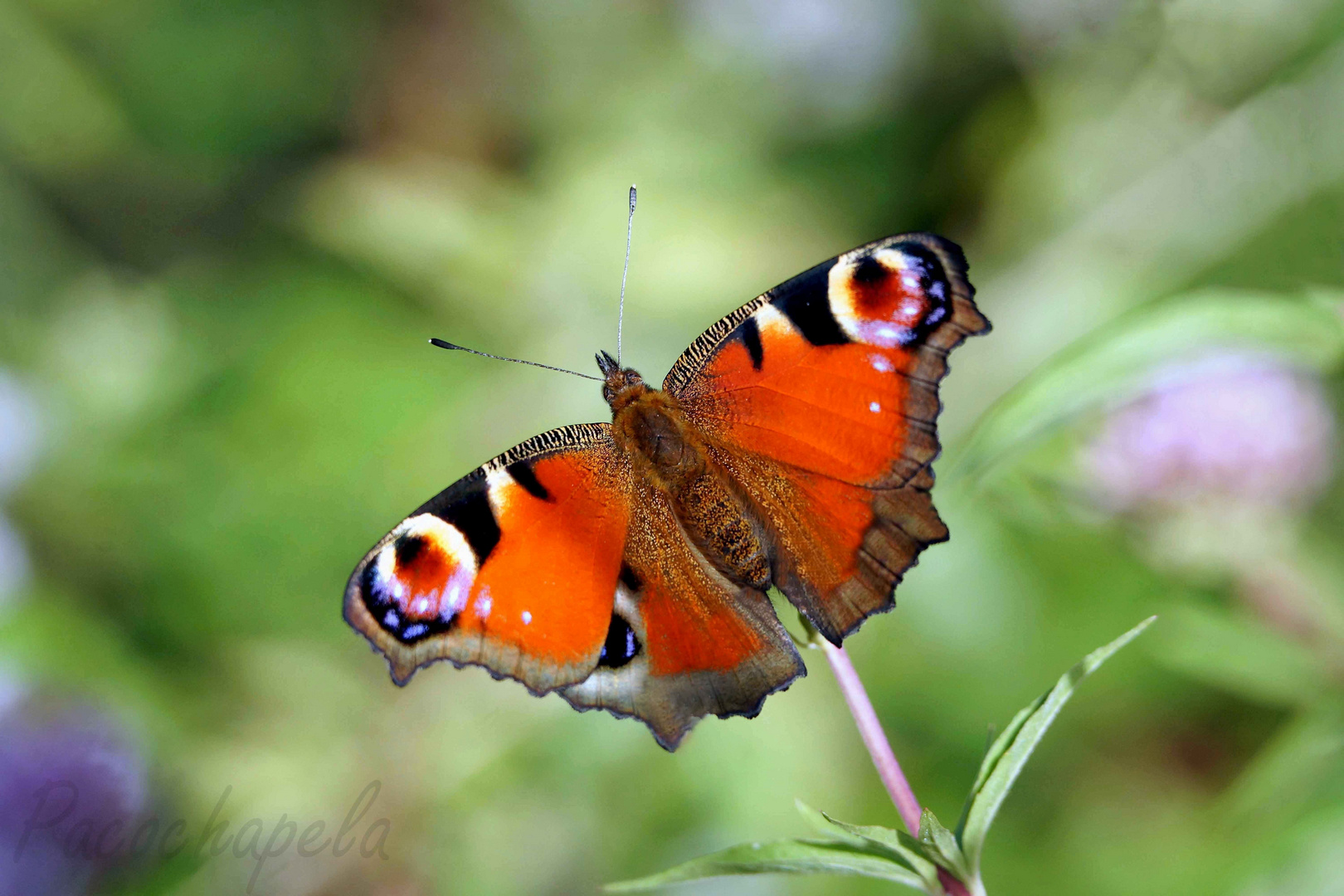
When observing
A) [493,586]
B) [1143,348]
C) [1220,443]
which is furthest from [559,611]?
[1220,443]

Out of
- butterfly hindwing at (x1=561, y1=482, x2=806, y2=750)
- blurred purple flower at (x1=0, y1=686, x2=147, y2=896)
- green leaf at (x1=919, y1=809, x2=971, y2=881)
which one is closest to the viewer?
green leaf at (x1=919, y1=809, x2=971, y2=881)

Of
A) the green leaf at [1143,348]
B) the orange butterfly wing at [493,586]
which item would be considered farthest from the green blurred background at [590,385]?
the orange butterfly wing at [493,586]

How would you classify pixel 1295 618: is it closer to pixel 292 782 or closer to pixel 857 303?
pixel 857 303

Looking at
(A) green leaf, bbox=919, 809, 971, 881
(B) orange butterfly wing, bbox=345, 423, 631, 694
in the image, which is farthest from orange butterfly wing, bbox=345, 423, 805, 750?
(A) green leaf, bbox=919, 809, 971, 881

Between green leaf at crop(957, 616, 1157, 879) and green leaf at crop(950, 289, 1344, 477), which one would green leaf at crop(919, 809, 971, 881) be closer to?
green leaf at crop(957, 616, 1157, 879)

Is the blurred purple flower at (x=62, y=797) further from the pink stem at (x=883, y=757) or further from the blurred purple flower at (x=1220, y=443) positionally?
the blurred purple flower at (x=1220, y=443)

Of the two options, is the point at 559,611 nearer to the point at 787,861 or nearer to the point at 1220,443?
the point at 787,861
